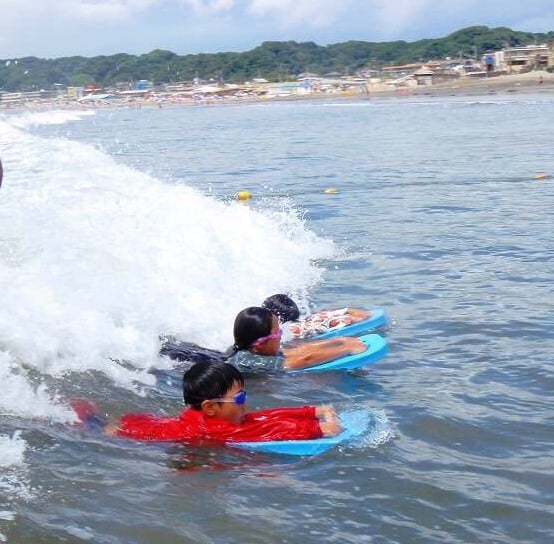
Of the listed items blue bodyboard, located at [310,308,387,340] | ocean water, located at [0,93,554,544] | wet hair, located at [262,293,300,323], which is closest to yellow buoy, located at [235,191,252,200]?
ocean water, located at [0,93,554,544]

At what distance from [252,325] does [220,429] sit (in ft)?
4.96

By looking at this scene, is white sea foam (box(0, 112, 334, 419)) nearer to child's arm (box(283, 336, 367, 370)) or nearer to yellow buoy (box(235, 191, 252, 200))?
child's arm (box(283, 336, 367, 370))

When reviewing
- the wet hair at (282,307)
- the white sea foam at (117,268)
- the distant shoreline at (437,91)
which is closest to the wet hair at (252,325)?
the white sea foam at (117,268)

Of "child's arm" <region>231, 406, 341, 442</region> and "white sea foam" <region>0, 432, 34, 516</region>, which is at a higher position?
"white sea foam" <region>0, 432, 34, 516</region>

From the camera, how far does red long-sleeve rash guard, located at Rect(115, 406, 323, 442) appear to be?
514 centimetres

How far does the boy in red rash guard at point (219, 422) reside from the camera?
5.13 m

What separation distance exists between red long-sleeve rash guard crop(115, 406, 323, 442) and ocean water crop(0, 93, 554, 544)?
0.09 m

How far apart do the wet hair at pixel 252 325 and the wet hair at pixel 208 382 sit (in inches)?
52.4

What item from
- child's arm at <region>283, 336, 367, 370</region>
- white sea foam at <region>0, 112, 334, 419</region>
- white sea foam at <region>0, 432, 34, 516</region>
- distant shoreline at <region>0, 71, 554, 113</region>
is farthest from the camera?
distant shoreline at <region>0, 71, 554, 113</region>

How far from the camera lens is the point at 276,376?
664cm

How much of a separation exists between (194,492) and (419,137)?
2669 cm

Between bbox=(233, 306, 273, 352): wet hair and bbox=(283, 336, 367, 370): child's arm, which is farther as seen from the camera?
bbox=(283, 336, 367, 370): child's arm

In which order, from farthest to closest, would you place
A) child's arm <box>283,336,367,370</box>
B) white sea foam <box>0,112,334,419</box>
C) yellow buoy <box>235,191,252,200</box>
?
yellow buoy <box>235,191,252,200</box>, child's arm <box>283,336,367,370</box>, white sea foam <box>0,112,334,419</box>

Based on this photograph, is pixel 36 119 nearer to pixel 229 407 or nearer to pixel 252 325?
pixel 252 325
